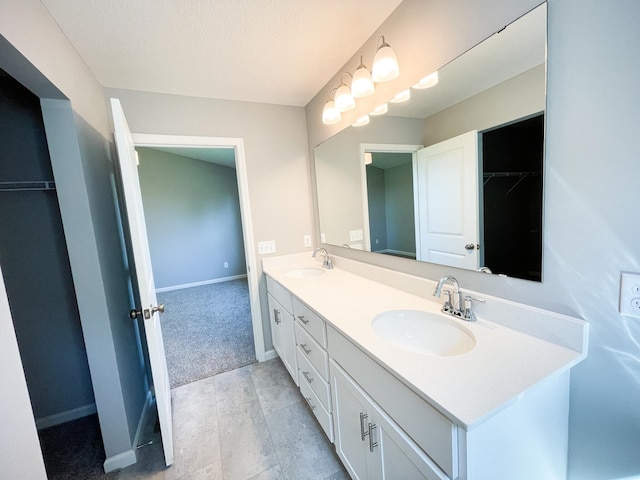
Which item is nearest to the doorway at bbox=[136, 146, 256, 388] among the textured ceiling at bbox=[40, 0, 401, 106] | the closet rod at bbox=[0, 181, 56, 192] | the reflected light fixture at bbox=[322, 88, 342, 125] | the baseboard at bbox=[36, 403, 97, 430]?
the baseboard at bbox=[36, 403, 97, 430]

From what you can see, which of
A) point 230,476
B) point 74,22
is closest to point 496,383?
point 230,476

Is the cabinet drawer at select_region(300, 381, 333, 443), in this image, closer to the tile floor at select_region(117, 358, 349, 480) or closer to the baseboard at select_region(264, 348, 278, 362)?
the tile floor at select_region(117, 358, 349, 480)

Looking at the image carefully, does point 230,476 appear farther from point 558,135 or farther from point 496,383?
point 558,135

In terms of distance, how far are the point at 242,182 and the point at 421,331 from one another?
176cm

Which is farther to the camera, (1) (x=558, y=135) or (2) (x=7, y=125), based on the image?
(2) (x=7, y=125)

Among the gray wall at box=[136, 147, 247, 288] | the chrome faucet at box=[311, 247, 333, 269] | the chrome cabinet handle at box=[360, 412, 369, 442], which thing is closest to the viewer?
the chrome cabinet handle at box=[360, 412, 369, 442]

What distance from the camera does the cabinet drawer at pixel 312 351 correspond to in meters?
1.33

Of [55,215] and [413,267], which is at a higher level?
[55,215]

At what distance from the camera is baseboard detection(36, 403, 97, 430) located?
1.71 m

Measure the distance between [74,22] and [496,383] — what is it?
2.23 metres

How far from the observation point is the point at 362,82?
Result: 144 centimetres

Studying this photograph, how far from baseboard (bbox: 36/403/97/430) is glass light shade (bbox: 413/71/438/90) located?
2913mm

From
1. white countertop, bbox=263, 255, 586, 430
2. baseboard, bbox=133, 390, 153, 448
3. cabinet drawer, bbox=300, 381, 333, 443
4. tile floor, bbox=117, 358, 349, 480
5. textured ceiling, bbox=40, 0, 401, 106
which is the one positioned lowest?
tile floor, bbox=117, 358, 349, 480

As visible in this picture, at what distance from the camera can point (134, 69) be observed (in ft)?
5.31
